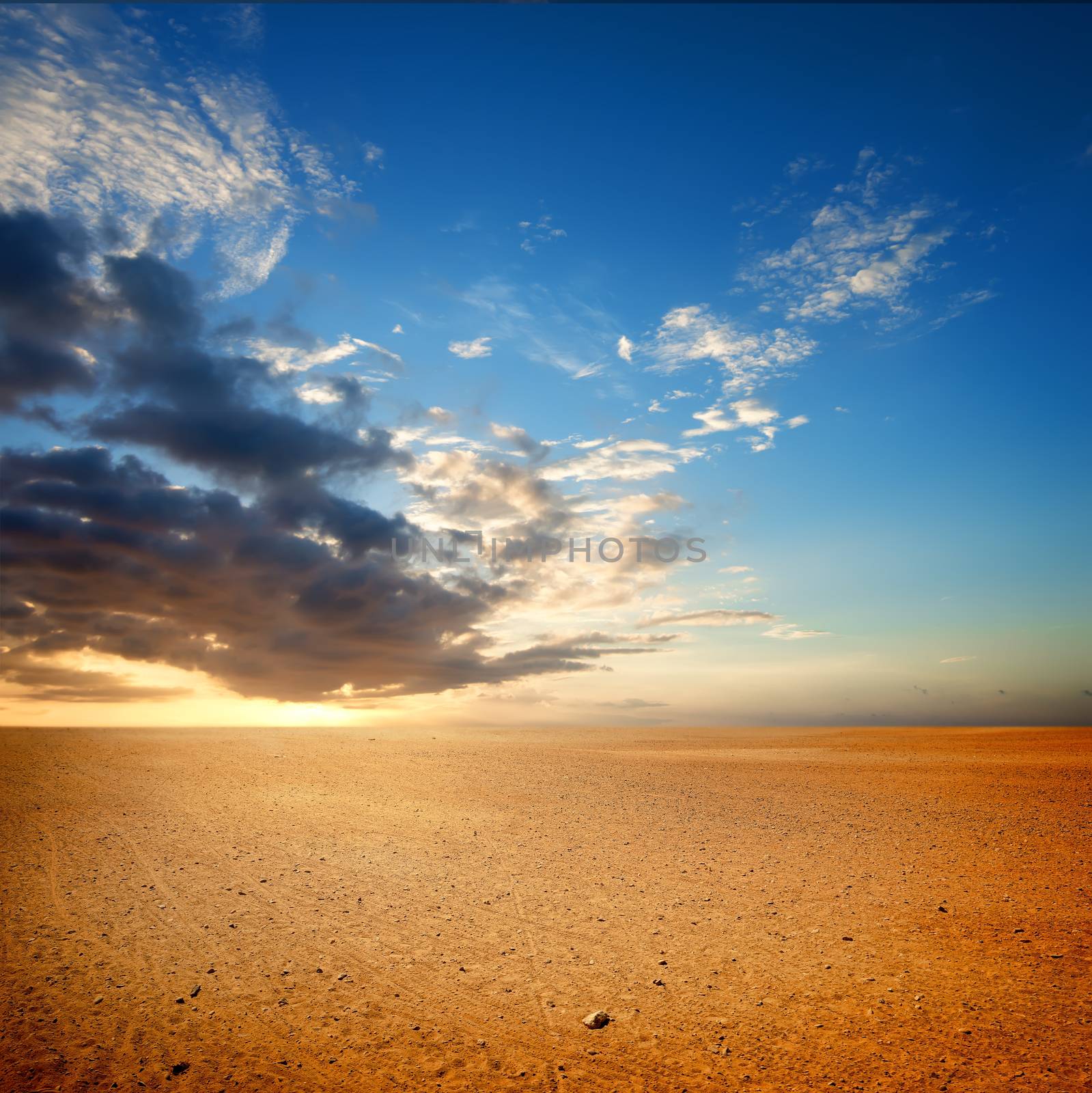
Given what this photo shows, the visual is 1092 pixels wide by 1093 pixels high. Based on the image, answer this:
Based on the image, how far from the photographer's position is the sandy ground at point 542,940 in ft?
21.8

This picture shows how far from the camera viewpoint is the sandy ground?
665 centimetres

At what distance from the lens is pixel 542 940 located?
31.5 feet

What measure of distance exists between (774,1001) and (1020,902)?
236 inches

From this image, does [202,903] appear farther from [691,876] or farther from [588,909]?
[691,876]

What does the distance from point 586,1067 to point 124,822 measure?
1530 cm

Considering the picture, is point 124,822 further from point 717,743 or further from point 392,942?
point 717,743

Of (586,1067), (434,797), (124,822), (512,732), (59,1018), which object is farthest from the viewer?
(512,732)

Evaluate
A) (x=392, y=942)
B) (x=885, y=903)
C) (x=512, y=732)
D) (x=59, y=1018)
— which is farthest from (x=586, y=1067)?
(x=512, y=732)

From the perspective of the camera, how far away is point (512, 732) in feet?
174

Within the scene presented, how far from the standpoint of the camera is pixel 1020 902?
10.7 metres

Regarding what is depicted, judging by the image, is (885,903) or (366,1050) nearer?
(366,1050)

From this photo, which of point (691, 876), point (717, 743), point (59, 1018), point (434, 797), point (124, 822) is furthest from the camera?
point (717, 743)

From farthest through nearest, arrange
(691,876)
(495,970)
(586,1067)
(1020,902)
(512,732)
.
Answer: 1. (512,732)
2. (691,876)
3. (1020,902)
4. (495,970)
5. (586,1067)

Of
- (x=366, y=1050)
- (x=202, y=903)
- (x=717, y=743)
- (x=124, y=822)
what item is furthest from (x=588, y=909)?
(x=717, y=743)
